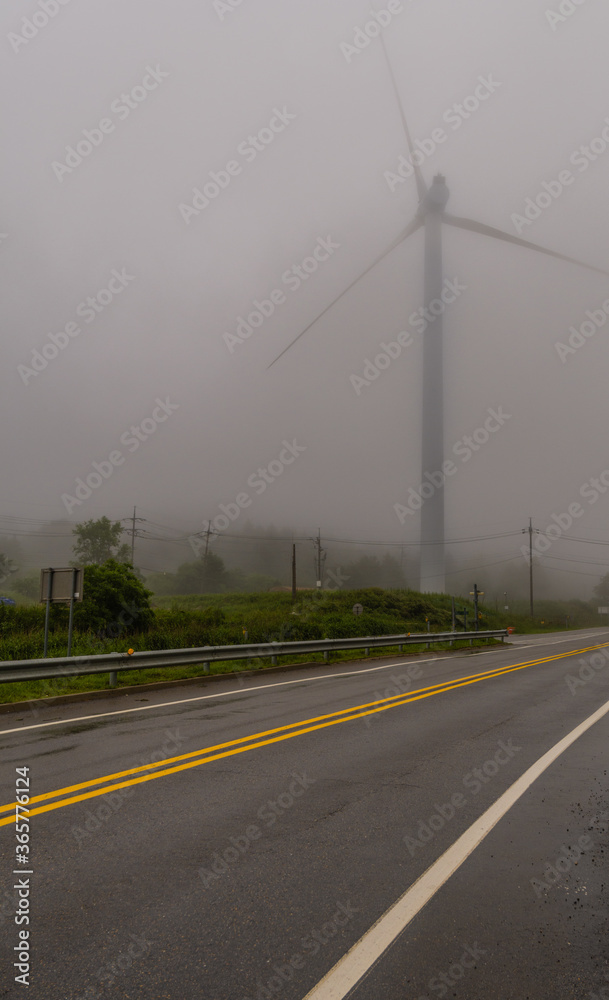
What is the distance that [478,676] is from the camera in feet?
54.6

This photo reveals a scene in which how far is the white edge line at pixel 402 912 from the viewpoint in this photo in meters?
2.95

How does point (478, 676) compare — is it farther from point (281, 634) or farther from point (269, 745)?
point (269, 745)

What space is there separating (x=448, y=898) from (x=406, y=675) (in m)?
13.6

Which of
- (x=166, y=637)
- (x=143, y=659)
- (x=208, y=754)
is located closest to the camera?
(x=208, y=754)

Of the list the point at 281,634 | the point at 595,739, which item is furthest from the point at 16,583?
the point at 595,739

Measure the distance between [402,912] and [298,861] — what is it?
936 mm

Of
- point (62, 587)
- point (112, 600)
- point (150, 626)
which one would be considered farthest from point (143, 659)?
point (112, 600)

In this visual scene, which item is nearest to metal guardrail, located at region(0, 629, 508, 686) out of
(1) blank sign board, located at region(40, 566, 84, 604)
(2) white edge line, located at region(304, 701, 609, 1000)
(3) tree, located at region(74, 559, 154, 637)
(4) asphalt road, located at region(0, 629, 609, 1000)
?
(1) blank sign board, located at region(40, 566, 84, 604)

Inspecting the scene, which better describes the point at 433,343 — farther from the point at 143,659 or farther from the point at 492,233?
the point at 143,659

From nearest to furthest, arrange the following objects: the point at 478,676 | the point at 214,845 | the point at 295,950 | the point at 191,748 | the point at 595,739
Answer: the point at 295,950, the point at 214,845, the point at 191,748, the point at 595,739, the point at 478,676

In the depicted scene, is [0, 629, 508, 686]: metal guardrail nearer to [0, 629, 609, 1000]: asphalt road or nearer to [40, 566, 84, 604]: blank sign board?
[40, 566, 84, 604]: blank sign board

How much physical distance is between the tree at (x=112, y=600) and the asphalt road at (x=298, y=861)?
17201mm

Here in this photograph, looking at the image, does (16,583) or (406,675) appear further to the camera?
(16,583)

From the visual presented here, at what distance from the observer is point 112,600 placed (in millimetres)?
27922
